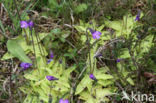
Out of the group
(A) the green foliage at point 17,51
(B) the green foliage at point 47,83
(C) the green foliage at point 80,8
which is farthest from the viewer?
(C) the green foliage at point 80,8

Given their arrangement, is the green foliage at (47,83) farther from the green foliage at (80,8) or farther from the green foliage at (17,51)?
the green foliage at (80,8)

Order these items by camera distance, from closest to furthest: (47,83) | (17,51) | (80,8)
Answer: (47,83) → (17,51) → (80,8)

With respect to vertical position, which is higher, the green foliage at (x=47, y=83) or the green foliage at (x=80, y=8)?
the green foliage at (x=80, y=8)

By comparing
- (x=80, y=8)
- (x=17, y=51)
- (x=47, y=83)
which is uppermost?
(x=80, y=8)

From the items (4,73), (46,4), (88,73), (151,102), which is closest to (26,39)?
(4,73)

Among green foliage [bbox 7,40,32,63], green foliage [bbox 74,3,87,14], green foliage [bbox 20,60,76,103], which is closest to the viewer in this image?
green foliage [bbox 20,60,76,103]

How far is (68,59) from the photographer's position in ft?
9.61

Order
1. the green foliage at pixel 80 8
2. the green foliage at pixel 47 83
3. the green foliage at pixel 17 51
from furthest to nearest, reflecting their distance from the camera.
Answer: the green foliage at pixel 80 8
the green foliage at pixel 17 51
the green foliage at pixel 47 83

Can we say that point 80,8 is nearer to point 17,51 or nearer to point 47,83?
point 17,51

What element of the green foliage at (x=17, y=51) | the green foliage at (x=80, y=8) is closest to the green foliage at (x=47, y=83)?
the green foliage at (x=17, y=51)

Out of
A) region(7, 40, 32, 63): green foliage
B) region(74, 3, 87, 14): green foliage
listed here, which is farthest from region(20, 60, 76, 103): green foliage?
region(74, 3, 87, 14): green foliage

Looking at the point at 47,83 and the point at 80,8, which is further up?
the point at 80,8

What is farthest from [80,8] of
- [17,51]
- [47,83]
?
[47,83]

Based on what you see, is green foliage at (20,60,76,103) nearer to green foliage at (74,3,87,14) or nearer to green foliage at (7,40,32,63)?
green foliage at (7,40,32,63)
